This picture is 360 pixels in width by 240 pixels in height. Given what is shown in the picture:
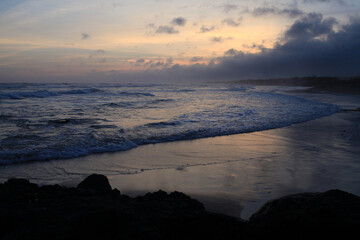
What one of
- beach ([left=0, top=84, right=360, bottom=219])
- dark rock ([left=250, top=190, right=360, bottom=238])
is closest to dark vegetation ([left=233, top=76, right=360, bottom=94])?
beach ([left=0, top=84, right=360, bottom=219])

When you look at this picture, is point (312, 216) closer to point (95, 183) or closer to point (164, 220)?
point (164, 220)

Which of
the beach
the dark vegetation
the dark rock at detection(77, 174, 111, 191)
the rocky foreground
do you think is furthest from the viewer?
the dark vegetation

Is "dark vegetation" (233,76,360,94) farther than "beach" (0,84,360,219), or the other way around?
"dark vegetation" (233,76,360,94)

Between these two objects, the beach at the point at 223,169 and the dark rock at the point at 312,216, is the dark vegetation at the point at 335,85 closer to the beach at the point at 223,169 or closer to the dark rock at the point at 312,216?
the beach at the point at 223,169

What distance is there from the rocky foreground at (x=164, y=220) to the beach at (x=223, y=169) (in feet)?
3.18

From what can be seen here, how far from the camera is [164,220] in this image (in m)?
2.39

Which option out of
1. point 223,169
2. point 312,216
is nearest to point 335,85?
point 223,169

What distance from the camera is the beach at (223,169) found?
4.04 metres

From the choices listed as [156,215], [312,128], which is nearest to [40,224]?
[156,215]

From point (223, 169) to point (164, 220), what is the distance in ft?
9.65

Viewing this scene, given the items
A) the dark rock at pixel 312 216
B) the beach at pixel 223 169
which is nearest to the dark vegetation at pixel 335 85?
the beach at pixel 223 169

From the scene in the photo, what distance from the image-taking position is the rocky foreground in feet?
6.86

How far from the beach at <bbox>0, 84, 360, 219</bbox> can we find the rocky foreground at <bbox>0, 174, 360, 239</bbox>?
969mm

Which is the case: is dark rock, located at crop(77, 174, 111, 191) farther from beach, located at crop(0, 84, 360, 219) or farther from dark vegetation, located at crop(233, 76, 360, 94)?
dark vegetation, located at crop(233, 76, 360, 94)
